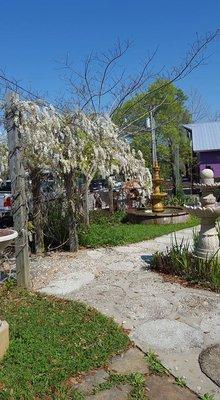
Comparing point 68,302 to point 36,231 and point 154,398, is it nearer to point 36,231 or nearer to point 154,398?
point 154,398

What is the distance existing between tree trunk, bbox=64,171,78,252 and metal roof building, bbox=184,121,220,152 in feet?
57.2

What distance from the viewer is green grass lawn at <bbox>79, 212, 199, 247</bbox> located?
311 inches

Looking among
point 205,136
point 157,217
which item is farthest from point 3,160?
point 205,136

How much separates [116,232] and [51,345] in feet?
16.9

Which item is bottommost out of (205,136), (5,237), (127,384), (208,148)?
(127,384)

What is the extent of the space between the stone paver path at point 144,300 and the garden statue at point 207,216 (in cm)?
71

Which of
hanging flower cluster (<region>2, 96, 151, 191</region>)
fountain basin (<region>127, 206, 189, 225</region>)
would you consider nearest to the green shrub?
hanging flower cluster (<region>2, 96, 151, 191</region>)

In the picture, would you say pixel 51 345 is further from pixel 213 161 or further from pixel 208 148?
pixel 213 161

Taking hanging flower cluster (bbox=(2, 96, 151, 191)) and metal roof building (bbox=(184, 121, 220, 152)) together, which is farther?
metal roof building (bbox=(184, 121, 220, 152))

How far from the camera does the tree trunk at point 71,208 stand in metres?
7.14

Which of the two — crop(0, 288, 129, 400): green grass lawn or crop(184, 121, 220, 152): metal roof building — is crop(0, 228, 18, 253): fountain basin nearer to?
crop(0, 288, 129, 400): green grass lawn

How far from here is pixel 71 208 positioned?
7.16 m

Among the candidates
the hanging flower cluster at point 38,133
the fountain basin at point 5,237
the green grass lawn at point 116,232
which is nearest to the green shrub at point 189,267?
the green grass lawn at point 116,232

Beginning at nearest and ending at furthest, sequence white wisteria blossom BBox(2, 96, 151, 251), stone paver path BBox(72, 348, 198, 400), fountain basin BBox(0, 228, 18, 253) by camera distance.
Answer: stone paver path BBox(72, 348, 198, 400)
fountain basin BBox(0, 228, 18, 253)
white wisteria blossom BBox(2, 96, 151, 251)
